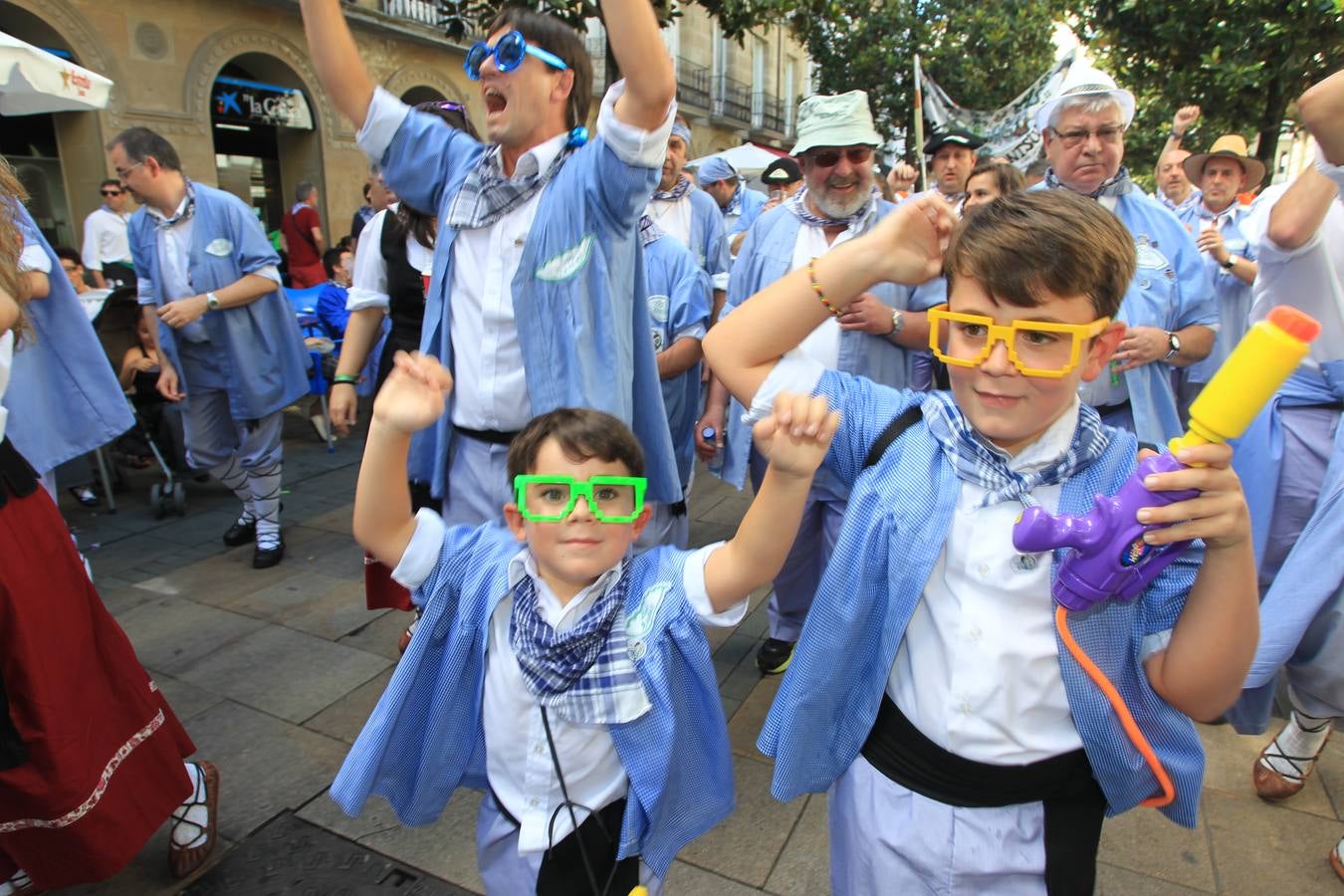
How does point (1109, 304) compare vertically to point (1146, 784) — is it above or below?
above

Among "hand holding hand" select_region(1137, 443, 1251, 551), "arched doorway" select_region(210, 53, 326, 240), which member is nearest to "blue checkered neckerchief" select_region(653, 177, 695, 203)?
"hand holding hand" select_region(1137, 443, 1251, 551)

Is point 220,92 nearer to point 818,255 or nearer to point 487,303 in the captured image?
point 818,255

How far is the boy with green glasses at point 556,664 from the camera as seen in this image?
1605 millimetres

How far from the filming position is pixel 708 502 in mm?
5707

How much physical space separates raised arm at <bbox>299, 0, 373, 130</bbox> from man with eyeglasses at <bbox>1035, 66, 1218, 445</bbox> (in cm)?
209

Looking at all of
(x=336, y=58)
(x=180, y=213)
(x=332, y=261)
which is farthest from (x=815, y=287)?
(x=332, y=261)

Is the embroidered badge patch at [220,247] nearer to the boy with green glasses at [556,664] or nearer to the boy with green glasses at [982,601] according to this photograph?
the boy with green glasses at [556,664]

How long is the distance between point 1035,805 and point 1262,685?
1.22m

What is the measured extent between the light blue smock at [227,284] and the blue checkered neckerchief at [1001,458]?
160 inches

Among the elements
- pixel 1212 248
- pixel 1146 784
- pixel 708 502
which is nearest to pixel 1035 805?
pixel 1146 784

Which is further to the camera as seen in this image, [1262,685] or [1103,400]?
[1103,400]

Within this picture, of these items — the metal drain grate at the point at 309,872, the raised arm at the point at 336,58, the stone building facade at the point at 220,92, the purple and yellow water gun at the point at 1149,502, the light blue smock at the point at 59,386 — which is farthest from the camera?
the stone building facade at the point at 220,92

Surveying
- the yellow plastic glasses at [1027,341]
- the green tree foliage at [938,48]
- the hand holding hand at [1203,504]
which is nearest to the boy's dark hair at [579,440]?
the yellow plastic glasses at [1027,341]

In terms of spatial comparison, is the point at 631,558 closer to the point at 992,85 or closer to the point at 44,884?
the point at 44,884
